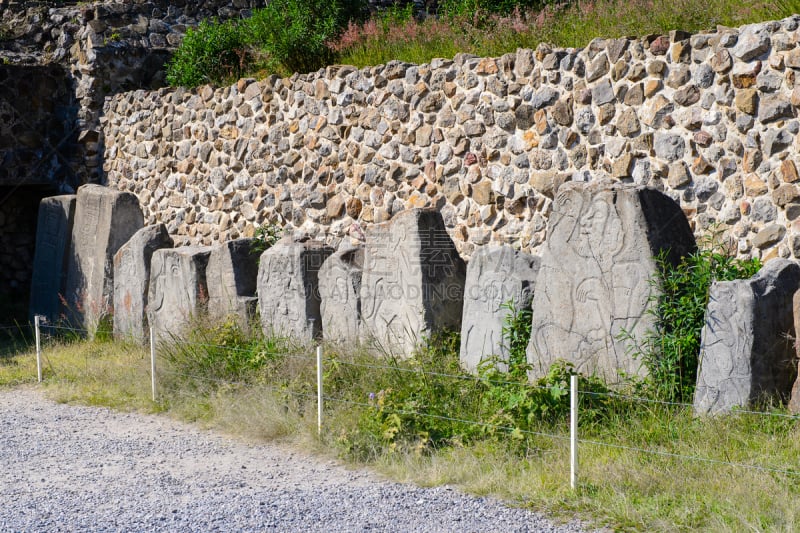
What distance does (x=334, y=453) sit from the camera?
5.38 m

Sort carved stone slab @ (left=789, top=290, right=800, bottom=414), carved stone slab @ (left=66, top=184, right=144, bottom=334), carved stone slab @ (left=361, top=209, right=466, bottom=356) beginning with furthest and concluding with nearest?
carved stone slab @ (left=66, top=184, right=144, bottom=334) < carved stone slab @ (left=361, top=209, right=466, bottom=356) < carved stone slab @ (left=789, top=290, right=800, bottom=414)

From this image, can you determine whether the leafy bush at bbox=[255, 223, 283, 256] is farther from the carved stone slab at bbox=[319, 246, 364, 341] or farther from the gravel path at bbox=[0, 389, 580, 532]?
the gravel path at bbox=[0, 389, 580, 532]

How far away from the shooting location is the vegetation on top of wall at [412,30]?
24.3 feet

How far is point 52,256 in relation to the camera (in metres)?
10.3

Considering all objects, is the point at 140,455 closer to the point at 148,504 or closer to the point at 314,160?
the point at 148,504

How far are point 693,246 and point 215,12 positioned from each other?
930cm

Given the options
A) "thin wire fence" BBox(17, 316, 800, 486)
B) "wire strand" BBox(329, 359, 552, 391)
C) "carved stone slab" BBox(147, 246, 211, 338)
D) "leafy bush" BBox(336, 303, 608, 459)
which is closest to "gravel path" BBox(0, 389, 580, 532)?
"leafy bush" BBox(336, 303, 608, 459)

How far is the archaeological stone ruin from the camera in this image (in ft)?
18.4

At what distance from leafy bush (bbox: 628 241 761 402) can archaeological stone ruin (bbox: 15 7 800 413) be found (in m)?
0.12

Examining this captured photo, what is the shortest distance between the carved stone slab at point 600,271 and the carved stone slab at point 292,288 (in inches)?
80.3

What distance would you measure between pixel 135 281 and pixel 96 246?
110 centimetres

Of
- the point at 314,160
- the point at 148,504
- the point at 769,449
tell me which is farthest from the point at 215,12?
the point at 769,449

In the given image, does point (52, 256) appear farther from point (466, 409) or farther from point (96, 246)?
point (466, 409)

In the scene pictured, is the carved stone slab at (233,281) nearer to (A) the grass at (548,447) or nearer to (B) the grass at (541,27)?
(A) the grass at (548,447)
